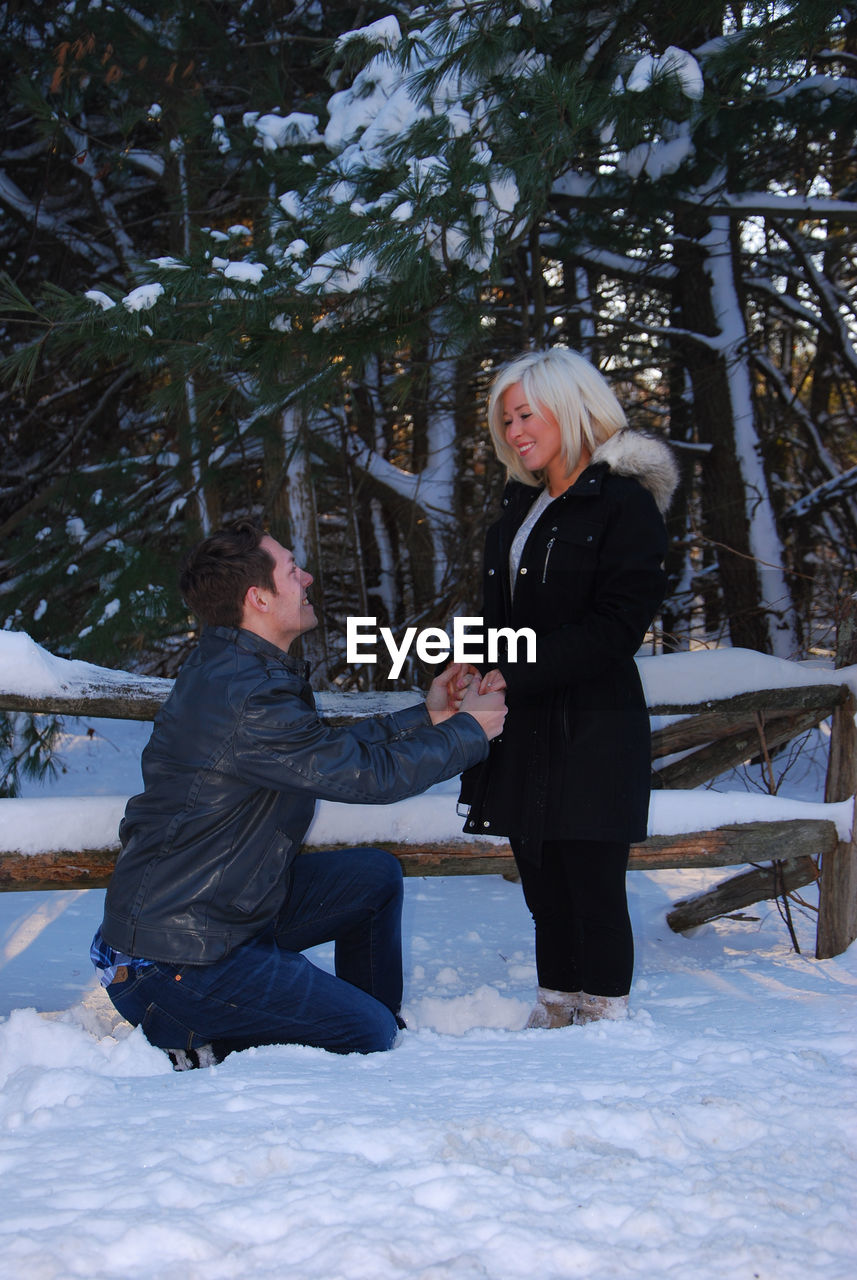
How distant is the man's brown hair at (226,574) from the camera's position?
8.81 ft

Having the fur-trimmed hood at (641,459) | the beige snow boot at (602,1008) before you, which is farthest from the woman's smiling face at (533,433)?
the beige snow boot at (602,1008)

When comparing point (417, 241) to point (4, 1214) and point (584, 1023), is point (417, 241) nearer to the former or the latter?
point (584, 1023)

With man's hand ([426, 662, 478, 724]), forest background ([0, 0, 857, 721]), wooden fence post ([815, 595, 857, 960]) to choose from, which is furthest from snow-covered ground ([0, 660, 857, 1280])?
forest background ([0, 0, 857, 721])

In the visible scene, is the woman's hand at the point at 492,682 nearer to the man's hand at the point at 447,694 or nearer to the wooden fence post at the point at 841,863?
the man's hand at the point at 447,694

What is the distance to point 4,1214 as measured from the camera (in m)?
1.75

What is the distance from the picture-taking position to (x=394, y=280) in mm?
3703

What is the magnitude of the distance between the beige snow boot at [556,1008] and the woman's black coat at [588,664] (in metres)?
0.44

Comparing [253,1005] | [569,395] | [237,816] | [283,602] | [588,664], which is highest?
[569,395]

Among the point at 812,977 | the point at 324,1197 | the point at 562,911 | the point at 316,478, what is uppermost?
the point at 316,478

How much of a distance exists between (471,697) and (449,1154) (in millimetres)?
1155

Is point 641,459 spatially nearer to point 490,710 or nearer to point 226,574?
point 490,710

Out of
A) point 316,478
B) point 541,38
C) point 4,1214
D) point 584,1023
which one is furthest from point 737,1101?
point 316,478

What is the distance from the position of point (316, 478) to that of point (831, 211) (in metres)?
3.75

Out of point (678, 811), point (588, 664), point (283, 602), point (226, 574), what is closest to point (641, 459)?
point (588, 664)
